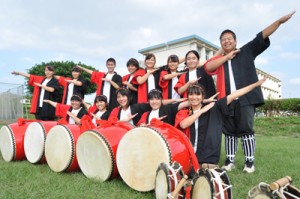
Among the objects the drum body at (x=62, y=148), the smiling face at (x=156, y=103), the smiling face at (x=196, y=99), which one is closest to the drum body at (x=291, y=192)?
the smiling face at (x=196, y=99)

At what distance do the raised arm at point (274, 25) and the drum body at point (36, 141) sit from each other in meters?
3.54

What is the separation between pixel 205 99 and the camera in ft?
12.8

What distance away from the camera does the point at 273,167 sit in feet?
14.4

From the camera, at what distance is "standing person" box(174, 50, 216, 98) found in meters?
4.29

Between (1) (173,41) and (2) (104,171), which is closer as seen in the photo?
(2) (104,171)

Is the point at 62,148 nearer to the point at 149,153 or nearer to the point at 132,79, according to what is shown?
the point at 149,153

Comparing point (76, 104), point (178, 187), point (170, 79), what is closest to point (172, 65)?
point (170, 79)

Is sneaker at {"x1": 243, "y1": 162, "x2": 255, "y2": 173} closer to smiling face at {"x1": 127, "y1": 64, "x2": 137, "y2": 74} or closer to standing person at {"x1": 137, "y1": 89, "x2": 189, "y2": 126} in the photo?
standing person at {"x1": 137, "y1": 89, "x2": 189, "y2": 126}

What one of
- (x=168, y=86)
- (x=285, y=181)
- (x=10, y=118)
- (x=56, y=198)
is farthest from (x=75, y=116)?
(x=10, y=118)

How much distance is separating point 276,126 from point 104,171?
12741 mm

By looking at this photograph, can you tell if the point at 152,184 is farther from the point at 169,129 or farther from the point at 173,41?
the point at 173,41

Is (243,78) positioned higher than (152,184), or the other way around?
(243,78)

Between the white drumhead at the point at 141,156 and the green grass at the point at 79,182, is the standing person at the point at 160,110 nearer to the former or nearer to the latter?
the white drumhead at the point at 141,156

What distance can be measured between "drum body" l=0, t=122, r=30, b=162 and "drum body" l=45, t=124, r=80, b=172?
0.98m
